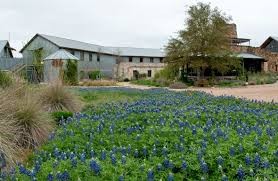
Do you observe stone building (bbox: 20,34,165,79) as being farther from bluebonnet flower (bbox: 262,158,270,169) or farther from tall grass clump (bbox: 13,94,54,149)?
bluebonnet flower (bbox: 262,158,270,169)

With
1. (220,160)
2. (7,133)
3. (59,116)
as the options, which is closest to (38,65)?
(59,116)

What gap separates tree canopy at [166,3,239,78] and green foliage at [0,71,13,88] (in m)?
23.1

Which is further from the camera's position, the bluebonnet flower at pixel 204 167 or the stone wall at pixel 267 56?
the stone wall at pixel 267 56

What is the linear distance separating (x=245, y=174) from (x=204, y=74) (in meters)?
34.1

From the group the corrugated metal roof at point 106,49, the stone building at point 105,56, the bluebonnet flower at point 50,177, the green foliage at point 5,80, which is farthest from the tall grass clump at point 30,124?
the corrugated metal roof at point 106,49

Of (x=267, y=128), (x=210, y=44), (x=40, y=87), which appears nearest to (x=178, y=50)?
(x=210, y=44)

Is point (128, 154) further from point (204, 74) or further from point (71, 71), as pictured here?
point (204, 74)

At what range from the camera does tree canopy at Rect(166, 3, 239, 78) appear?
105ft

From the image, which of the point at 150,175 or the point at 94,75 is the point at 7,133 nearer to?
the point at 150,175

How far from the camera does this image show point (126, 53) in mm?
62344

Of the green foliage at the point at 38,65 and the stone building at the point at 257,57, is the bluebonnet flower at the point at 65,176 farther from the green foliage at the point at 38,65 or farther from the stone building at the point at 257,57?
the stone building at the point at 257,57

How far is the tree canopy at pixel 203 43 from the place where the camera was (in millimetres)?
31953

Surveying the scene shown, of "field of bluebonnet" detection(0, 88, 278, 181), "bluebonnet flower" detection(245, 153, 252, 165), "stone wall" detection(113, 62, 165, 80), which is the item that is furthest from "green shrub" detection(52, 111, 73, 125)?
"stone wall" detection(113, 62, 165, 80)

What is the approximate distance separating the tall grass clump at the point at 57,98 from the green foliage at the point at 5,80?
2.43ft
